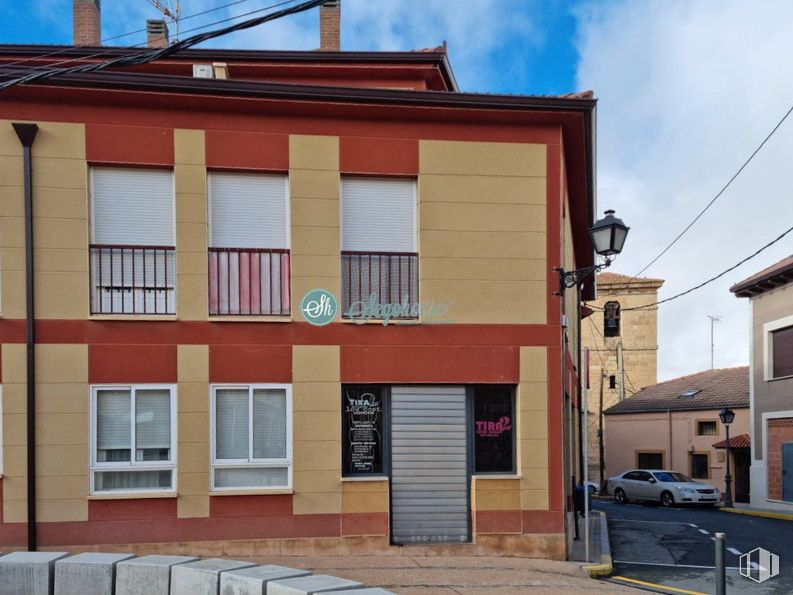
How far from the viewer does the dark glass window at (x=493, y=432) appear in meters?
10.6

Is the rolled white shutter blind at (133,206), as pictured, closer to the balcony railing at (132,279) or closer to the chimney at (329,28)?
the balcony railing at (132,279)

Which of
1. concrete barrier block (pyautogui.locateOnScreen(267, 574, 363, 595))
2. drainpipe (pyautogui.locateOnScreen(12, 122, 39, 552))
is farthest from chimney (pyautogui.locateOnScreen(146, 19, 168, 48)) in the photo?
concrete barrier block (pyautogui.locateOnScreen(267, 574, 363, 595))

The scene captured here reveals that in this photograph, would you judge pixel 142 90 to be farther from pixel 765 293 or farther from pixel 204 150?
pixel 765 293

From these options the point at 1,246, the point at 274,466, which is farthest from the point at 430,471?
the point at 1,246

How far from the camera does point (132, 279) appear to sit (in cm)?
1025

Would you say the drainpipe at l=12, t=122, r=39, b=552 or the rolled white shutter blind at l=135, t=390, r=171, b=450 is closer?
the drainpipe at l=12, t=122, r=39, b=552

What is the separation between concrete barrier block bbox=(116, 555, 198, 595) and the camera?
22.0ft

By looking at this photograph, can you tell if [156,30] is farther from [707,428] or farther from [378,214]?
[707,428]

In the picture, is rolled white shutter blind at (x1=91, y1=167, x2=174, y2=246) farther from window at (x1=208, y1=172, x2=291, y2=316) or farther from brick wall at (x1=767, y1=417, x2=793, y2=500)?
brick wall at (x1=767, y1=417, x2=793, y2=500)

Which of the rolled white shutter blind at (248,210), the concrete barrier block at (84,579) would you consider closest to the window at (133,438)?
the rolled white shutter blind at (248,210)

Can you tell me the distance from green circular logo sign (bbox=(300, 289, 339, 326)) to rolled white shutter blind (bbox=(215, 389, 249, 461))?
1375 millimetres

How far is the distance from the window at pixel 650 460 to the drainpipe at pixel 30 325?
31559 mm

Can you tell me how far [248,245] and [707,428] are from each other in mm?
28499

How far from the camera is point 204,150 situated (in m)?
10.3
